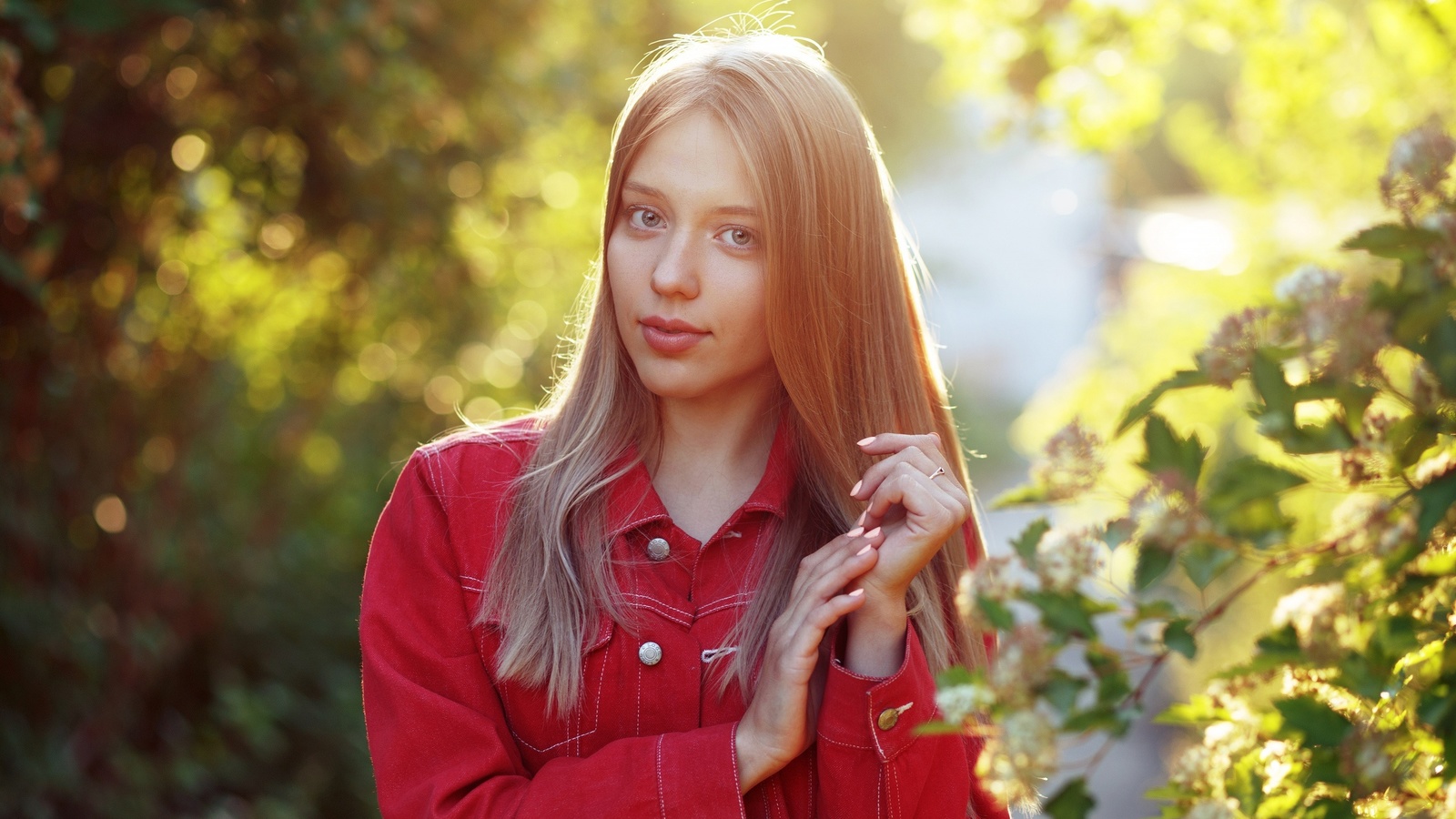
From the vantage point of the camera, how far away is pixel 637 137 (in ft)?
A: 5.61

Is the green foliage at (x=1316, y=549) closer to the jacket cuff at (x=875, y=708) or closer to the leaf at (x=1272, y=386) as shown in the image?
the leaf at (x=1272, y=386)

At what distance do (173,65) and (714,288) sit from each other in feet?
7.43

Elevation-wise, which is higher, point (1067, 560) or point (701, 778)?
point (1067, 560)

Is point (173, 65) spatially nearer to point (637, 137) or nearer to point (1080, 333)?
point (637, 137)

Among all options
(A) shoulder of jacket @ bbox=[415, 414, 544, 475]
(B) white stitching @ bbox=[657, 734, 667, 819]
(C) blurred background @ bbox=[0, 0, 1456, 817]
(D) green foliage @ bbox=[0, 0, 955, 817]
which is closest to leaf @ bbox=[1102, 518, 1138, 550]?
(B) white stitching @ bbox=[657, 734, 667, 819]

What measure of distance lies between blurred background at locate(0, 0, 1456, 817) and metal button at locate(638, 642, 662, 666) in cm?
45

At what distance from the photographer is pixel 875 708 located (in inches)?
59.4

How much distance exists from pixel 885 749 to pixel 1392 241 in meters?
0.91

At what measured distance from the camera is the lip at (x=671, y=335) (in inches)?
64.4

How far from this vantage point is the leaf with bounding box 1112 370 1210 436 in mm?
842

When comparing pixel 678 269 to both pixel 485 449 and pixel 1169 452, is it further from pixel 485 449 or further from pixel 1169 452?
pixel 1169 452

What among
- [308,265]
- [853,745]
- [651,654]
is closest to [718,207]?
[651,654]

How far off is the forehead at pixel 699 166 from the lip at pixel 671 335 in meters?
0.16

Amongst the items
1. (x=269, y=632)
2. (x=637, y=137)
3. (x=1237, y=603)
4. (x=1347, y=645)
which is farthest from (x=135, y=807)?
(x=1237, y=603)
